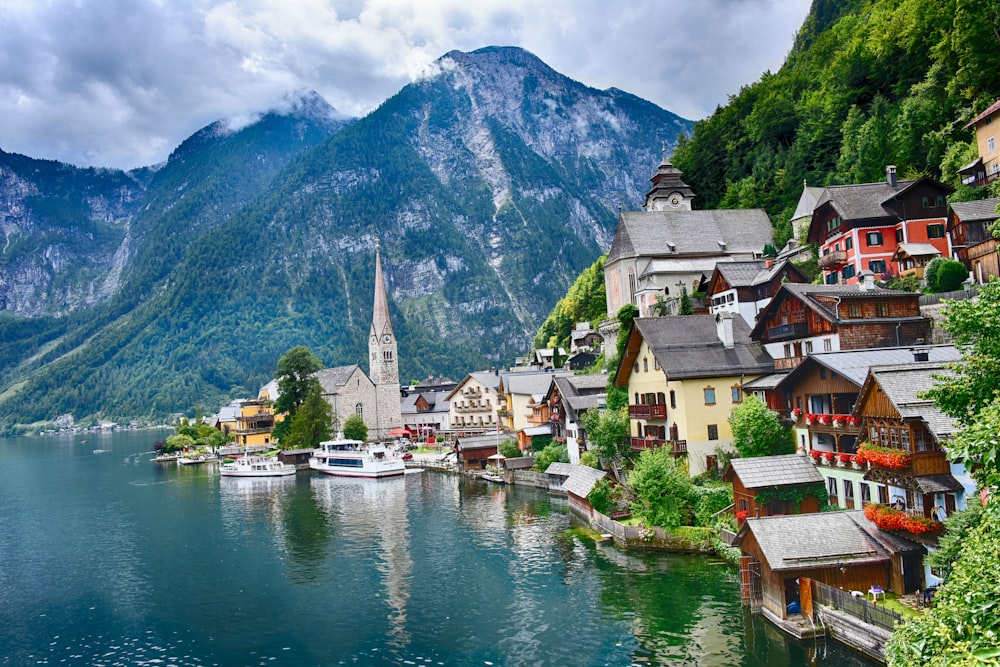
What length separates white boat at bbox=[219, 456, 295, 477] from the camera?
91.2m

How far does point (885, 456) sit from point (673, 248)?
50.6 meters

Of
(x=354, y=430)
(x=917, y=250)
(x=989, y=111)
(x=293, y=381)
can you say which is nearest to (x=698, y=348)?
(x=917, y=250)

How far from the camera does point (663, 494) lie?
39.4 m

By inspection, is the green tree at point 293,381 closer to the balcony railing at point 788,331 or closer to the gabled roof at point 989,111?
the balcony railing at point 788,331

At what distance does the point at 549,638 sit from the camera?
A: 92.8ft

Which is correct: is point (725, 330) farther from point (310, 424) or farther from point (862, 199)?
point (310, 424)

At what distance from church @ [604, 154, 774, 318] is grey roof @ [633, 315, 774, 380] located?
22938 millimetres

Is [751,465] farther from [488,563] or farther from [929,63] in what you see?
[929,63]

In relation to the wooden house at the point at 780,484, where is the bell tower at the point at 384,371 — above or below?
above

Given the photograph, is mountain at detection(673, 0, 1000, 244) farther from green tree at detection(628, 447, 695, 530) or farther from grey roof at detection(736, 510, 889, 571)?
grey roof at detection(736, 510, 889, 571)

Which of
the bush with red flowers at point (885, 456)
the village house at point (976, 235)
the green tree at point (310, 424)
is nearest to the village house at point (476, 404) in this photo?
the green tree at point (310, 424)

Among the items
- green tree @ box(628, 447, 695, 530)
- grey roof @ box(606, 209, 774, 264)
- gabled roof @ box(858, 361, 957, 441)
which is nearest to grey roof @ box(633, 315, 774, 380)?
green tree @ box(628, 447, 695, 530)

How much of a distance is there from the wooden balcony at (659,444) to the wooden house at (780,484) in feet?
29.3

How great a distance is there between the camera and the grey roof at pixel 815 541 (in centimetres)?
2598
